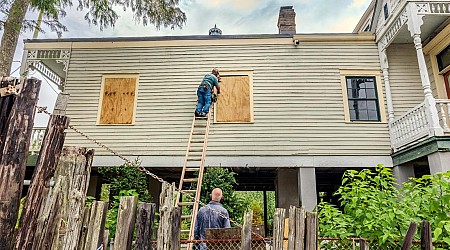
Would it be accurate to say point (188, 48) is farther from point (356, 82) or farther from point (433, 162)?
point (433, 162)

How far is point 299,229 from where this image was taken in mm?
2768

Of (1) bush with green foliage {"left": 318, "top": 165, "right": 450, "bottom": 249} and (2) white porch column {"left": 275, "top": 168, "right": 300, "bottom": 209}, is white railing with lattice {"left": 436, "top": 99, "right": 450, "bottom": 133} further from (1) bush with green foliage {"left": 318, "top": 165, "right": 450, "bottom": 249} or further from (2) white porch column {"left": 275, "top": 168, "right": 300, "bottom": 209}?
(2) white porch column {"left": 275, "top": 168, "right": 300, "bottom": 209}

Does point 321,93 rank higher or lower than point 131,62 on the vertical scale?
lower

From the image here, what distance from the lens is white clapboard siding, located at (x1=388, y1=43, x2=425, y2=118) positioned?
30.0 feet

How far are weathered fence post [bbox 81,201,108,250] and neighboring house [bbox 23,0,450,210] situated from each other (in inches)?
244

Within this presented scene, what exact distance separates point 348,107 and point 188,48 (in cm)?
515

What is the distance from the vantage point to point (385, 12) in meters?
9.77

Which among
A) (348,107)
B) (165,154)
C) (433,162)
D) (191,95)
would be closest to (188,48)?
(191,95)

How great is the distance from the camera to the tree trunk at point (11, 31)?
823 centimetres

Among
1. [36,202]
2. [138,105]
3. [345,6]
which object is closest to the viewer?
[36,202]

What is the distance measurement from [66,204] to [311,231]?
200 centimetres

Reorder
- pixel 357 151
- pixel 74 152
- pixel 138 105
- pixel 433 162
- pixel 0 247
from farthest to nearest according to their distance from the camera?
pixel 138 105 → pixel 357 151 → pixel 433 162 → pixel 74 152 → pixel 0 247

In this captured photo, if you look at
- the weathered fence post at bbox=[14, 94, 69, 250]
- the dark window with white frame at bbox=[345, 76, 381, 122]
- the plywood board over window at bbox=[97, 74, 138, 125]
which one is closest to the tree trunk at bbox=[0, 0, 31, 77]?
the plywood board over window at bbox=[97, 74, 138, 125]

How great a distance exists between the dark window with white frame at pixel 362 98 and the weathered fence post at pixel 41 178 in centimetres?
842
